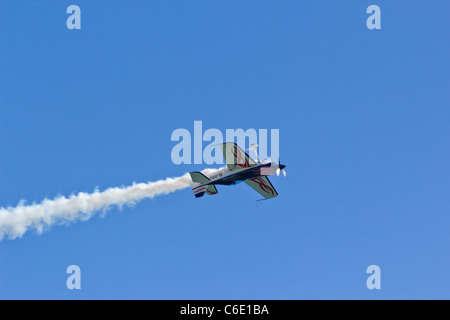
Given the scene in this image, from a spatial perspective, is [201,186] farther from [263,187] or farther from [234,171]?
Result: [263,187]

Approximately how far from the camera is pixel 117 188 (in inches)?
2552

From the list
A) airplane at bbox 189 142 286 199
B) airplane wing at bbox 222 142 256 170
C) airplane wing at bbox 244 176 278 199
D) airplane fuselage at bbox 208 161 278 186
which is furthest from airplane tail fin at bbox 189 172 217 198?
airplane wing at bbox 244 176 278 199

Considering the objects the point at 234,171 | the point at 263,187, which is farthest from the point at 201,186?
the point at 263,187

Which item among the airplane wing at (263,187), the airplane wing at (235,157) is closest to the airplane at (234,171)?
the airplane wing at (235,157)

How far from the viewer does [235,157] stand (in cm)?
6338

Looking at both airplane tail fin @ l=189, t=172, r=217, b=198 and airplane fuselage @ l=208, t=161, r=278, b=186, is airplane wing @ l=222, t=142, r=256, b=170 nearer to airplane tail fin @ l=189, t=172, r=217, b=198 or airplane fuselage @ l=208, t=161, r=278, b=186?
airplane fuselage @ l=208, t=161, r=278, b=186

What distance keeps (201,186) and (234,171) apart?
3.04 meters

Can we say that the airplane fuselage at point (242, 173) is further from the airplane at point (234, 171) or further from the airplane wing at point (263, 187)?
the airplane wing at point (263, 187)

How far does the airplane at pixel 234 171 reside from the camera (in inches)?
2491

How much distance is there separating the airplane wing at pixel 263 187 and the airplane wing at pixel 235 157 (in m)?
4.29

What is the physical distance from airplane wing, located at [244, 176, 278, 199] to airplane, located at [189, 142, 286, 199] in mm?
2091
